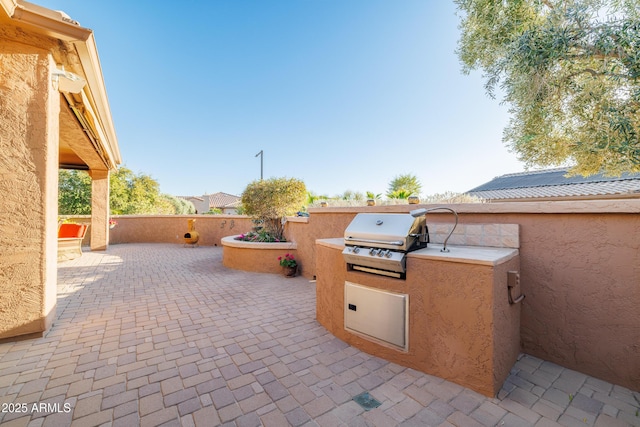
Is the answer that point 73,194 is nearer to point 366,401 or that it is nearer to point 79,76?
point 79,76

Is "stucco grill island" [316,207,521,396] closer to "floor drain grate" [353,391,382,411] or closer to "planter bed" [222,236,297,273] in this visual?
"floor drain grate" [353,391,382,411]

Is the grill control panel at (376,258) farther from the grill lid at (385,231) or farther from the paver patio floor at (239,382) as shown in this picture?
the paver patio floor at (239,382)

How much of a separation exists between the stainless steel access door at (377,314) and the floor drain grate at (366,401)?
0.61m

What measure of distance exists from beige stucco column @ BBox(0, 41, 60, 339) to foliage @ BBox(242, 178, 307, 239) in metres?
4.77

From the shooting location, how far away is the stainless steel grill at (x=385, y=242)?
2.31 m

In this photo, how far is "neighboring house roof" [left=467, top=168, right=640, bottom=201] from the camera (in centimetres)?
1180

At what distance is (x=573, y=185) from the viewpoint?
48.8 ft

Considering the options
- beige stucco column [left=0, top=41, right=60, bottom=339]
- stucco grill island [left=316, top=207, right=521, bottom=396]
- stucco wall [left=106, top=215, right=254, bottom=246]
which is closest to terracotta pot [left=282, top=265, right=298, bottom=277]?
stucco grill island [left=316, top=207, right=521, bottom=396]

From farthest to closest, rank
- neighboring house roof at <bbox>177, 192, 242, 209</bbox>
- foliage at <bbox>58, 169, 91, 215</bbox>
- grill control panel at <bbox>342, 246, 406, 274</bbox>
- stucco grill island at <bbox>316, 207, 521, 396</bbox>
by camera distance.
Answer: neighboring house roof at <bbox>177, 192, 242, 209</bbox> → foliage at <bbox>58, 169, 91, 215</bbox> → grill control panel at <bbox>342, 246, 406, 274</bbox> → stucco grill island at <bbox>316, 207, 521, 396</bbox>

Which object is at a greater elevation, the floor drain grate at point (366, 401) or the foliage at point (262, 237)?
the foliage at point (262, 237)

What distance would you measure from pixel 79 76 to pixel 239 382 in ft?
16.0

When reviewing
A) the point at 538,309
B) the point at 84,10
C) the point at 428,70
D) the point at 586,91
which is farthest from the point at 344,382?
the point at 428,70

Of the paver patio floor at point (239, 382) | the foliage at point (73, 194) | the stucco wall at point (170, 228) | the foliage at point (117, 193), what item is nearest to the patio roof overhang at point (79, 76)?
the paver patio floor at point (239, 382)

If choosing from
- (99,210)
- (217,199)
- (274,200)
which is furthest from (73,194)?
(217,199)
